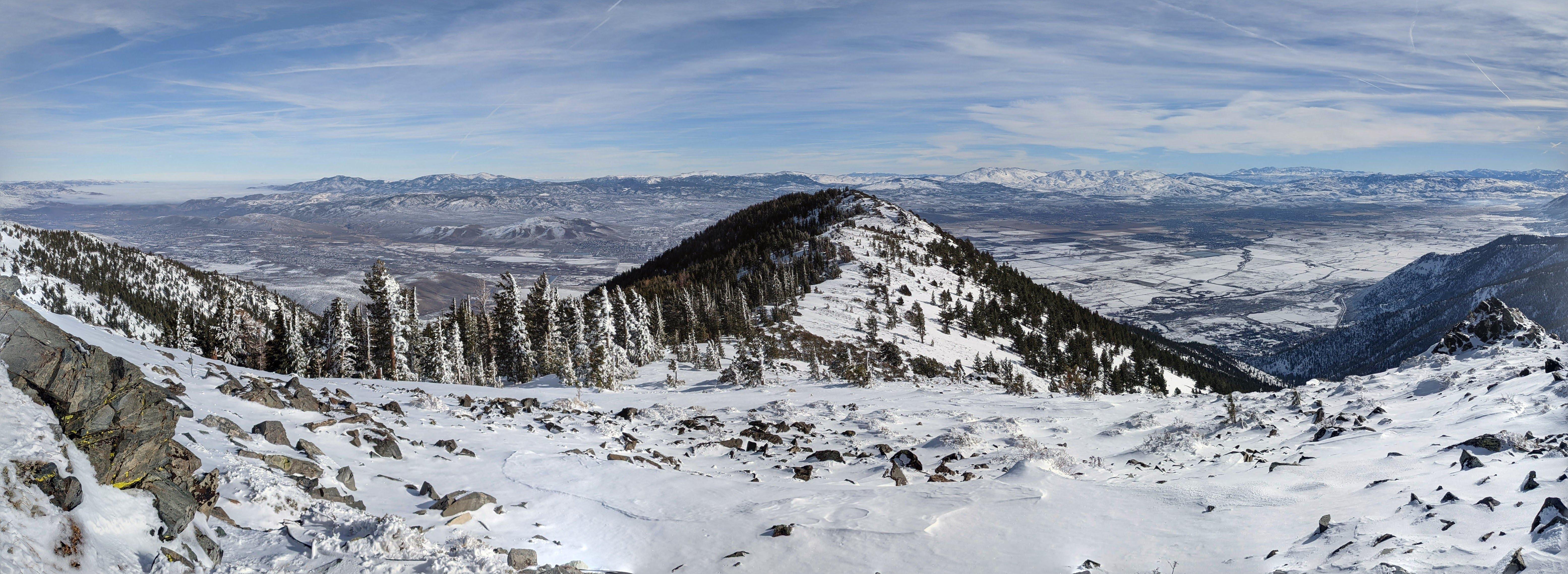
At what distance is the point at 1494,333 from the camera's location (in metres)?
27.8

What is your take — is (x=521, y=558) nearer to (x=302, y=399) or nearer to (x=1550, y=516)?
(x=302, y=399)

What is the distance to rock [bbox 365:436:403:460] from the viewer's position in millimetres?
13703

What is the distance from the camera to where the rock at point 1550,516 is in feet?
23.7

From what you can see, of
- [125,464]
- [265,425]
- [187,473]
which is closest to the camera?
[125,464]

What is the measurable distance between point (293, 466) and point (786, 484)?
31.3 feet

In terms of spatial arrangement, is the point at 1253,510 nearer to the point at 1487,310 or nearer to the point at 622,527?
the point at 622,527

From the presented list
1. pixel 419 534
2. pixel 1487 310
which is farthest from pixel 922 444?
pixel 1487 310

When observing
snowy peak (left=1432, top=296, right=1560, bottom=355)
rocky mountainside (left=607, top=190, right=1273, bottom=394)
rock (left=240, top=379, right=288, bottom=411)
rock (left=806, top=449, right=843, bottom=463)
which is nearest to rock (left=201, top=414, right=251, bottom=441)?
rock (left=240, top=379, right=288, bottom=411)

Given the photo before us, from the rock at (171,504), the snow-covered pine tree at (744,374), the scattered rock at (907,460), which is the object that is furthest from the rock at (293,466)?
the snow-covered pine tree at (744,374)

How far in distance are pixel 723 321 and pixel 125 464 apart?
6047 cm

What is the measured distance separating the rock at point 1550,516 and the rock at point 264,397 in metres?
21.3

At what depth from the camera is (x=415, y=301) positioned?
55.9 metres

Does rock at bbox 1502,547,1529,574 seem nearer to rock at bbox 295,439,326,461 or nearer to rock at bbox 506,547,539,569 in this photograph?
rock at bbox 506,547,539,569

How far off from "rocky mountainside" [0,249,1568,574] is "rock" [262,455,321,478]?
0.12 ft
